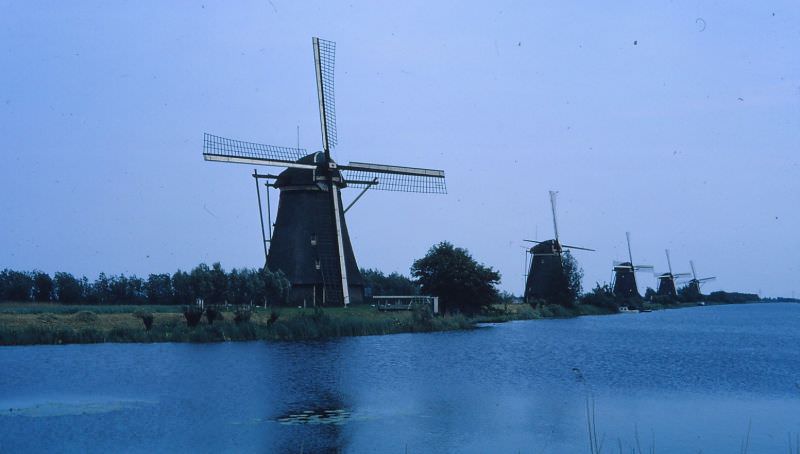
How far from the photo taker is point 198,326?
34.8m

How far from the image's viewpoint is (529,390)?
22969 millimetres

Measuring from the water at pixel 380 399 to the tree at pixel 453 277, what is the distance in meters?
19.6

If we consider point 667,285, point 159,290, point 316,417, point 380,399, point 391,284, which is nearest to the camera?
point 316,417

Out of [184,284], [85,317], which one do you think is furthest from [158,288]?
[85,317]

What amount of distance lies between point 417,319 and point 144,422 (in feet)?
92.7

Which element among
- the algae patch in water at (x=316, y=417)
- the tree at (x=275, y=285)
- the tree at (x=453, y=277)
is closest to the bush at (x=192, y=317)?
the tree at (x=275, y=285)

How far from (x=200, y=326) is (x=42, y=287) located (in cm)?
2703

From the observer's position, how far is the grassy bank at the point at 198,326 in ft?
105

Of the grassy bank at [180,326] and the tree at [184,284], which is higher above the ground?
the tree at [184,284]

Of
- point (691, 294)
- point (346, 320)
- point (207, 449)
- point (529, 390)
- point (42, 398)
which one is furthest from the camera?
point (691, 294)

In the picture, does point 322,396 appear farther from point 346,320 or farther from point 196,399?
point 346,320

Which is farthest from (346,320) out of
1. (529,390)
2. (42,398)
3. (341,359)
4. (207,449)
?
(207,449)

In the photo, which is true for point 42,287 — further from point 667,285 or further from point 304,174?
point 667,285

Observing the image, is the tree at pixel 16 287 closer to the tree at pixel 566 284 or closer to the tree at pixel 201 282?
the tree at pixel 201 282
